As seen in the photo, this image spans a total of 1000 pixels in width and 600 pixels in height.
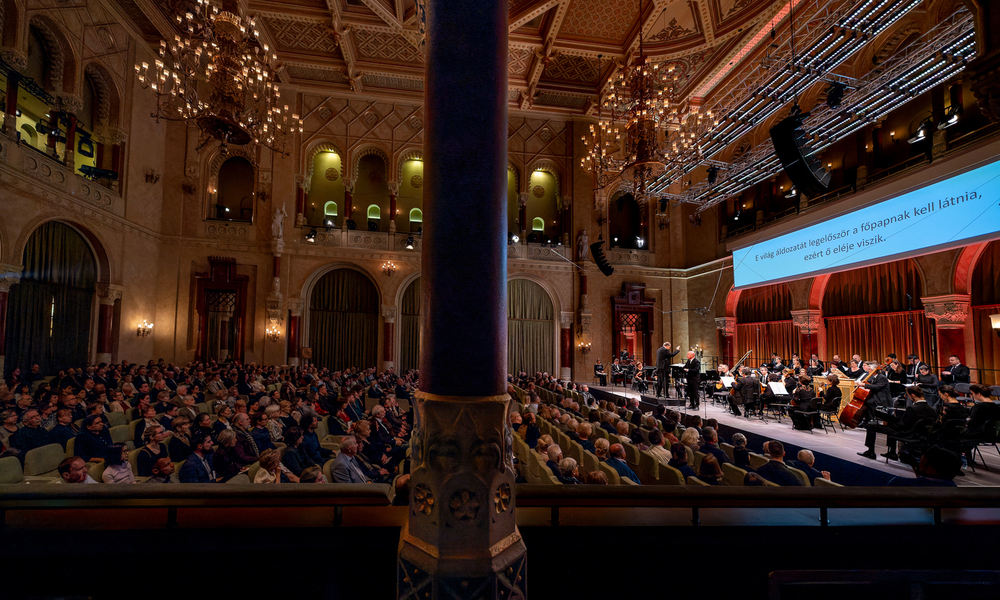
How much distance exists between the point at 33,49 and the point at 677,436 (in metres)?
15.7

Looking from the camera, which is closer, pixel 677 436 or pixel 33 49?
pixel 677 436

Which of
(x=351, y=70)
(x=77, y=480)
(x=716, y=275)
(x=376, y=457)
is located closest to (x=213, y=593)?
(x=77, y=480)

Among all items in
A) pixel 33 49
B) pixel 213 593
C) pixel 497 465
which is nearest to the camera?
pixel 497 465

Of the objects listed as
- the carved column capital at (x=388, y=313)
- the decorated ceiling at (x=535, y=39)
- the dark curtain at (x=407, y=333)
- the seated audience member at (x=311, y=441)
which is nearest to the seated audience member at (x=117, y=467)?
the seated audience member at (x=311, y=441)

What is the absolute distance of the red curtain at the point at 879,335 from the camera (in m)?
11.1

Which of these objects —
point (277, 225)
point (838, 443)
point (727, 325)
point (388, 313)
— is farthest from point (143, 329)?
point (727, 325)

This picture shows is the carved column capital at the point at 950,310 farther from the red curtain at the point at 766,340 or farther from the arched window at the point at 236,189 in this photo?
the arched window at the point at 236,189

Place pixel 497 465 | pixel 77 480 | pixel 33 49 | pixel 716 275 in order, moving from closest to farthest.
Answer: pixel 497 465
pixel 77 480
pixel 33 49
pixel 716 275

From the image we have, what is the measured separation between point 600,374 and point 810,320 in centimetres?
632

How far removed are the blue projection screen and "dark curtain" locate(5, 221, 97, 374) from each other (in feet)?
54.9

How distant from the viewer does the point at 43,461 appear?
180 inches

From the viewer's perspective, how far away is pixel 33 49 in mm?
10859

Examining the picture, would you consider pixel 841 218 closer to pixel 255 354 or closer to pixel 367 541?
pixel 367 541

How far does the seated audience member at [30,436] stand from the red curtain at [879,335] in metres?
15.4
